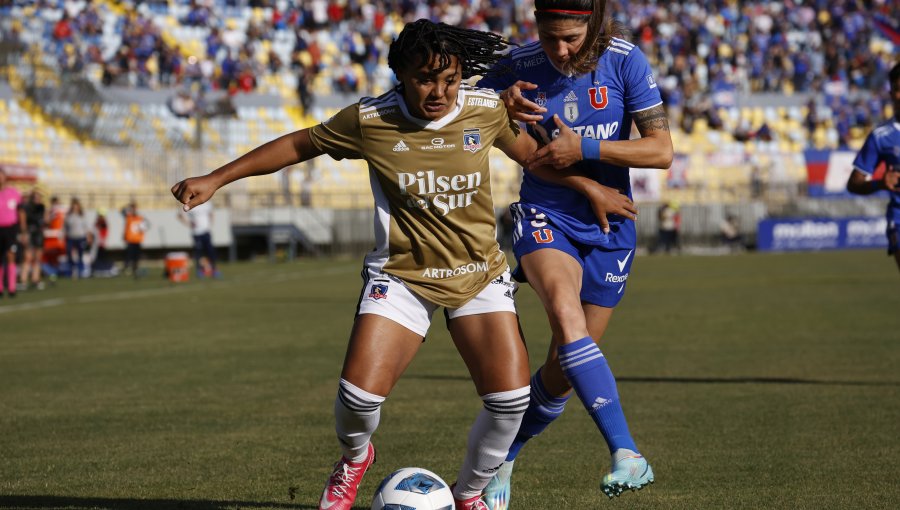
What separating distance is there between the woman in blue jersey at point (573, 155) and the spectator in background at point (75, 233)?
26716 mm

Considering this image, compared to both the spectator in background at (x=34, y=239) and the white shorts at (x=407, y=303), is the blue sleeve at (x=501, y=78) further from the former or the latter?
the spectator in background at (x=34, y=239)

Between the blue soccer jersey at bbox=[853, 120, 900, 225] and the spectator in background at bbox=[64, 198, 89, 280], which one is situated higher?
the blue soccer jersey at bbox=[853, 120, 900, 225]

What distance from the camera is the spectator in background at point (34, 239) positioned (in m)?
26.8

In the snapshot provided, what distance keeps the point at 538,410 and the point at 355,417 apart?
1222 millimetres

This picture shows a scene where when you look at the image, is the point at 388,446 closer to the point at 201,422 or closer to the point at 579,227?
the point at 201,422

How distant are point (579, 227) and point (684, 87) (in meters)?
40.2

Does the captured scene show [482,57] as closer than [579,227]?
Yes

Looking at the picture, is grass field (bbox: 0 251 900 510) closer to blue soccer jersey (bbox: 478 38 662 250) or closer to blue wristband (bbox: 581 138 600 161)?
blue soccer jersey (bbox: 478 38 662 250)

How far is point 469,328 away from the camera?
5.27 metres

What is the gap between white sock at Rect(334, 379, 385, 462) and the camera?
5160 millimetres

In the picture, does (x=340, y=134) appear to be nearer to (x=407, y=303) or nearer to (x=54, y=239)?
(x=407, y=303)

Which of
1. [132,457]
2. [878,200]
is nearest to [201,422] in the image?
[132,457]

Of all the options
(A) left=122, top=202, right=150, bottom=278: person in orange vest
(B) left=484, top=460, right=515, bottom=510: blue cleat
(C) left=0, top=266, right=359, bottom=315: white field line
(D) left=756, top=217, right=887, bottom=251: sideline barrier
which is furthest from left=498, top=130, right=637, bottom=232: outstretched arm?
(D) left=756, top=217, right=887, bottom=251: sideline barrier

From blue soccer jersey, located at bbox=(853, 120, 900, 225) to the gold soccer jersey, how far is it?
5.21 meters
